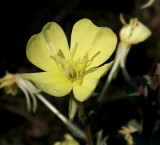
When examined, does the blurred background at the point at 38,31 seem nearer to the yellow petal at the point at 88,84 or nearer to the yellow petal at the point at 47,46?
the yellow petal at the point at 47,46

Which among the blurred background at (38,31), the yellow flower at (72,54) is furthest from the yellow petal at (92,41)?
the blurred background at (38,31)

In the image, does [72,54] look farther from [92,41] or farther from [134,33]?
[134,33]

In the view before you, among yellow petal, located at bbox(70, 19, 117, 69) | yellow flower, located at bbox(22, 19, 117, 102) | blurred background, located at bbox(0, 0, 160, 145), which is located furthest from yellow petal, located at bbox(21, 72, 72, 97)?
blurred background, located at bbox(0, 0, 160, 145)

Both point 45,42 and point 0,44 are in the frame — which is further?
point 0,44

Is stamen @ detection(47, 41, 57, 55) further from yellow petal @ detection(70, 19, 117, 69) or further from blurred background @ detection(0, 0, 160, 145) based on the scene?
blurred background @ detection(0, 0, 160, 145)

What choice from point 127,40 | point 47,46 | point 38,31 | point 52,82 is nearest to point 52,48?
point 47,46

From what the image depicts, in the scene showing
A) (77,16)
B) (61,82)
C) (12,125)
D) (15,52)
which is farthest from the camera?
(77,16)

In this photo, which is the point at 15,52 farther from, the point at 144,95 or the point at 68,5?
the point at 144,95

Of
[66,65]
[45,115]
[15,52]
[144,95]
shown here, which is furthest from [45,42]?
[15,52]
